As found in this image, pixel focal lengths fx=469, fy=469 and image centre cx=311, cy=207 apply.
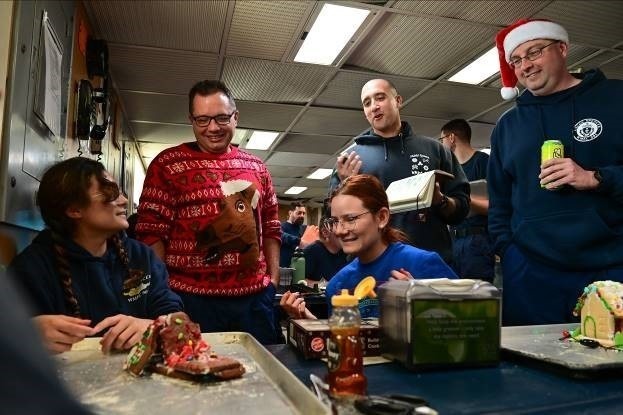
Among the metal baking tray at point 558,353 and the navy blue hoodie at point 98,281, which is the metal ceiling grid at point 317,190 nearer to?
the navy blue hoodie at point 98,281

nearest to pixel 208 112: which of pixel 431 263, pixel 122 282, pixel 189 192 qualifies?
pixel 189 192

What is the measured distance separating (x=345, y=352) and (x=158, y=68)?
382 cm

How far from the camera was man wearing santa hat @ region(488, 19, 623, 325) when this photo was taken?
58.3 inches

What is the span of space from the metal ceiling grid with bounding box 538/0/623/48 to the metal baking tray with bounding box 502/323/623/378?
284 centimetres

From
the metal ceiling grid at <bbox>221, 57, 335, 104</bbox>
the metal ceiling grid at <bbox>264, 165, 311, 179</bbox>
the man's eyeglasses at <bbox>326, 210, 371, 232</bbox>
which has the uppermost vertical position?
the metal ceiling grid at <bbox>221, 57, 335, 104</bbox>

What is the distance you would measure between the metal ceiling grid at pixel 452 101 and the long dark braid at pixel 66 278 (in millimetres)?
3912

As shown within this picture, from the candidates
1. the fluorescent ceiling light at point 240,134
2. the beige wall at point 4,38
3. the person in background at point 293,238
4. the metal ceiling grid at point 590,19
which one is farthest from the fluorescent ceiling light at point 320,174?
the beige wall at point 4,38

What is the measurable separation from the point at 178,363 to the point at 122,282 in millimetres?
690

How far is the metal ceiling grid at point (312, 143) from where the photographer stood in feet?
20.8

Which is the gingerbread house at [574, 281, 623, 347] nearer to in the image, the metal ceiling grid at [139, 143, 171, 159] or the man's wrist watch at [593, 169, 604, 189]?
the man's wrist watch at [593, 169, 604, 189]

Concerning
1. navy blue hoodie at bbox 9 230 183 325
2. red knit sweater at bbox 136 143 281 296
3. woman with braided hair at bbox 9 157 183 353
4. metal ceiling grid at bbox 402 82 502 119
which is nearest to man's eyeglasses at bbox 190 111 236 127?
red knit sweater at bbox 136 143 281 296

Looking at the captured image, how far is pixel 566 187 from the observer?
1529mm

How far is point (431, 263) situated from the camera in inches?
61.1

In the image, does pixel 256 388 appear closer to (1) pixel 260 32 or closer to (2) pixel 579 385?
(2) pixel 579 385
